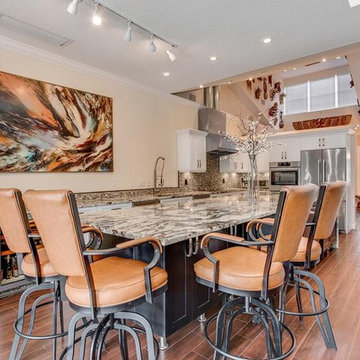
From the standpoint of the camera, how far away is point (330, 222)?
6.95 ft

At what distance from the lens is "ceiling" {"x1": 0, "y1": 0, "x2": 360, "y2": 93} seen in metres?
2.53

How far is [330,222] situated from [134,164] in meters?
3.43

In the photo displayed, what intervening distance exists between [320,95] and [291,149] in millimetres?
4211

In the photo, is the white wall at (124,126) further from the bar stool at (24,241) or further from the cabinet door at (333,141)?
the cabinet door at (333,141)

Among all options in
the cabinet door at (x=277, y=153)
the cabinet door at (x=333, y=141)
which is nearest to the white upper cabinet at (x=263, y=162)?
the cabinet door at (x=277, y=153)

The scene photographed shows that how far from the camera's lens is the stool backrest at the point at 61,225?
1.16 m

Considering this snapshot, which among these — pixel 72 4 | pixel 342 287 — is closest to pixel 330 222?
pixel 342 287

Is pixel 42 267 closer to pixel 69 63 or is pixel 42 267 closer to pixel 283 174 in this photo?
pixel 69 63

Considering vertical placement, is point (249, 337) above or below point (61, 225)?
below

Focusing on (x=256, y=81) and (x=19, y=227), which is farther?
(x=256, y=81)

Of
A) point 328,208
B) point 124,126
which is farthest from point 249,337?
point 124,126

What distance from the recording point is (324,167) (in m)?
5.87

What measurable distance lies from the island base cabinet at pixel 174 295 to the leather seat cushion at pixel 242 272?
278 millimetres

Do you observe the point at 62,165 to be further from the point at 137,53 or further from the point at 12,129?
the point at 137,53
